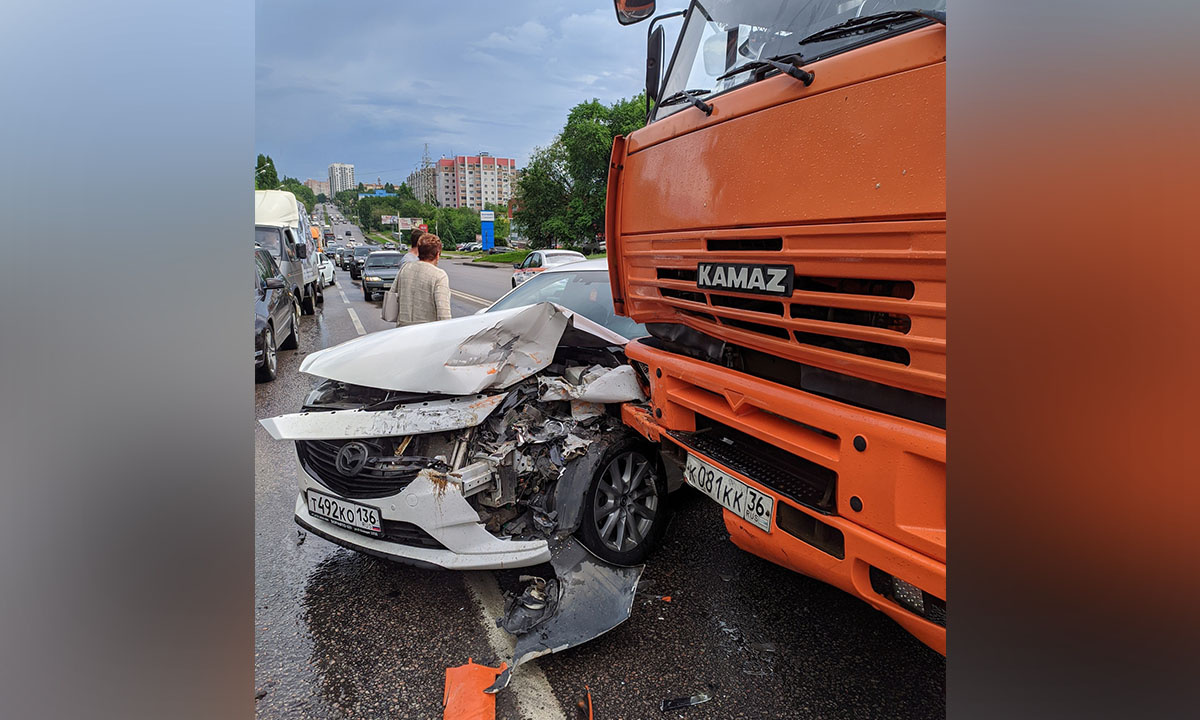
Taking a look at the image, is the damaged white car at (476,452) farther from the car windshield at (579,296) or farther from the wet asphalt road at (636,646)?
the car windshield at (579,296)

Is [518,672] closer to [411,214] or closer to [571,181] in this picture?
[571,181]

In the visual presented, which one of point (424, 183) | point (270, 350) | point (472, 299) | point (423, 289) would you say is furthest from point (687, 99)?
point (424, 183)

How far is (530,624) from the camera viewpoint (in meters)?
2.63

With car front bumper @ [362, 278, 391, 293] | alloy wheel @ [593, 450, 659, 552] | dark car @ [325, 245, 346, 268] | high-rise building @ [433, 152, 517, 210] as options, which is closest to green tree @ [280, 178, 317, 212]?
alloy wheel @ [593, 450, 659, 552]

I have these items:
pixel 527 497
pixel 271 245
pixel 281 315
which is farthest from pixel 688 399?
pixel 271 245

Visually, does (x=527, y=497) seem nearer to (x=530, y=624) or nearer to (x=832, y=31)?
(x=530, y=624)

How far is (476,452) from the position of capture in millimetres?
2982

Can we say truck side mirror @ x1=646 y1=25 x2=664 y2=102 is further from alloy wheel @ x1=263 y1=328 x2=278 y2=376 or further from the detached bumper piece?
alloy wheel @ x1=263 y1=328 x2=278 y2=376

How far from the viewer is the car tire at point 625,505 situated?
3031 mm

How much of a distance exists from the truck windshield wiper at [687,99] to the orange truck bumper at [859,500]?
106 centimetres

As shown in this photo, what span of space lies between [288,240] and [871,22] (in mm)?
12960

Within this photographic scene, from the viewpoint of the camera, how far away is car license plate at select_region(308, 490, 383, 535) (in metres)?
2.86

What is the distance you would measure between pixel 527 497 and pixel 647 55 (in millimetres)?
2358

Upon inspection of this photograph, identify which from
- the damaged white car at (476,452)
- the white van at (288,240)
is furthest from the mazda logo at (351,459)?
the white van at (288,240)
